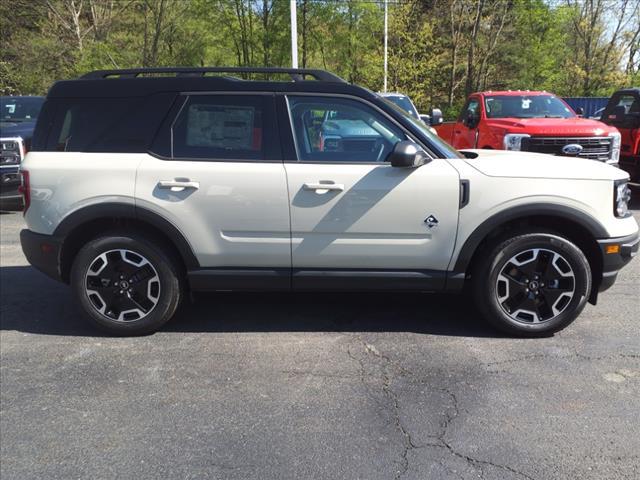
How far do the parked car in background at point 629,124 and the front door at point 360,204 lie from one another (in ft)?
24.2

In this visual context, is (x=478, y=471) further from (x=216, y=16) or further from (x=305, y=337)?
(x=216, y=16)

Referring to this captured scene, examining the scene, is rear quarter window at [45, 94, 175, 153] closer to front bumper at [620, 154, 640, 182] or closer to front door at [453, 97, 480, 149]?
front door at [453, 97, 480, 149]

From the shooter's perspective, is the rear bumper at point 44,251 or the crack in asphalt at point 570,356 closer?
the crack in asphalt at point 570,356

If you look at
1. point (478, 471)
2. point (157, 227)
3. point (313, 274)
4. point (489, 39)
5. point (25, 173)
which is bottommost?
point (478, 471)

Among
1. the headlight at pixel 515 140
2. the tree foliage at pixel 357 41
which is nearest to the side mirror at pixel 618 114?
the headlight at pixel 515 140

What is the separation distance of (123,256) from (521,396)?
288 cm

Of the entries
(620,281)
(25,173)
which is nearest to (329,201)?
(25,173)

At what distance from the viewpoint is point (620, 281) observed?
17.5 ft

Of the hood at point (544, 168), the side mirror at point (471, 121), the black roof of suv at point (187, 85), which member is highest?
the black roof of suv at point (187, 85)

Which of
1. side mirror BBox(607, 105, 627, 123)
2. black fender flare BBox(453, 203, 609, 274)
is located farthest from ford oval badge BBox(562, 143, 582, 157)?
black fender flare BBox(453, 203, 609, 274)

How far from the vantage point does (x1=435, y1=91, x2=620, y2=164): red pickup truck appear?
8438 millimetres

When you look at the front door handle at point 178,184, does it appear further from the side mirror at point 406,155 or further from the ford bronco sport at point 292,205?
the side mirror at point 406,155

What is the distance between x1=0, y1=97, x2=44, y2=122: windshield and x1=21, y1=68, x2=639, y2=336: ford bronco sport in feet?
25.2

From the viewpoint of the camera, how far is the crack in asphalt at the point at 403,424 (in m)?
2.57
